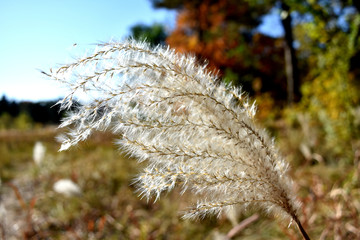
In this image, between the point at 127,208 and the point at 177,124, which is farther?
the point at 127,208

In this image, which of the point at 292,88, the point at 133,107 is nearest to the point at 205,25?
the point at 292,88

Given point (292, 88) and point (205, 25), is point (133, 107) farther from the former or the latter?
point (205, 25)

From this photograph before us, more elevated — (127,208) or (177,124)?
(177,124)

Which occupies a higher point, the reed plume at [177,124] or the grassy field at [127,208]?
the reed plume at [177,124]

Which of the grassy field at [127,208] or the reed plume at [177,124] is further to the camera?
the grassy field at [127,208]

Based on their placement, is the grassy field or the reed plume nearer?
the reed plume

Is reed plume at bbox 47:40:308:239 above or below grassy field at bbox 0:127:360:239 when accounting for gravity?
above
